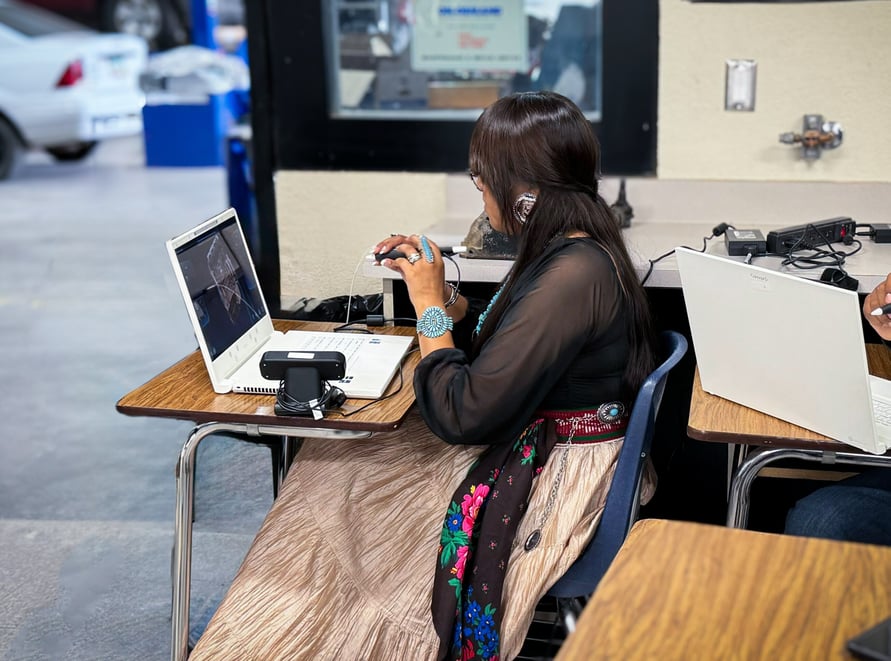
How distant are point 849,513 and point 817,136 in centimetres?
140

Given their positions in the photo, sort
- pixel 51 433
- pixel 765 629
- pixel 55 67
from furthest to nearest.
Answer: pixel 55 67, pixel 51 433, pixel 765 629

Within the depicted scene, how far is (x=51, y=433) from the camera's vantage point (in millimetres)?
3697

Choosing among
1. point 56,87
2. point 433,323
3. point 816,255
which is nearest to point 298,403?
point 433,323

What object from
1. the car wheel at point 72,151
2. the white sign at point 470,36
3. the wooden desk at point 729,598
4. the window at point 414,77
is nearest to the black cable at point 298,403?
the wooden desk at point 729,598

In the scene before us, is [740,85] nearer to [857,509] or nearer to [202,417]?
[857,509]

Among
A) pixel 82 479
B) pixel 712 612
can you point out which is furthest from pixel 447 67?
pixel 712 612

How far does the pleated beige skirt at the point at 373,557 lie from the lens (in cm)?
181

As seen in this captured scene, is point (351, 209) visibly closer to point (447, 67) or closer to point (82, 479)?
point (447, 67)

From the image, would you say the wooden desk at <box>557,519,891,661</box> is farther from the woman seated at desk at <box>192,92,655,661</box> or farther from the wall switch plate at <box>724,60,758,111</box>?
the wall switch plate at <box>724,60,758,111</box>

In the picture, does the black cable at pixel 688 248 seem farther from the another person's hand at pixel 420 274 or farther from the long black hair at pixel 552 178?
the another person's hand at pixel 420 274

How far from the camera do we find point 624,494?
1786 millimetres

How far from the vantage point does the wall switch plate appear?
9.62 feet

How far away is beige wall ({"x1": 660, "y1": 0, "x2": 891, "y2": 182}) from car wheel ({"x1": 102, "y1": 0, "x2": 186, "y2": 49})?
9.34m

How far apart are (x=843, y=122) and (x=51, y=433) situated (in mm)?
2735
